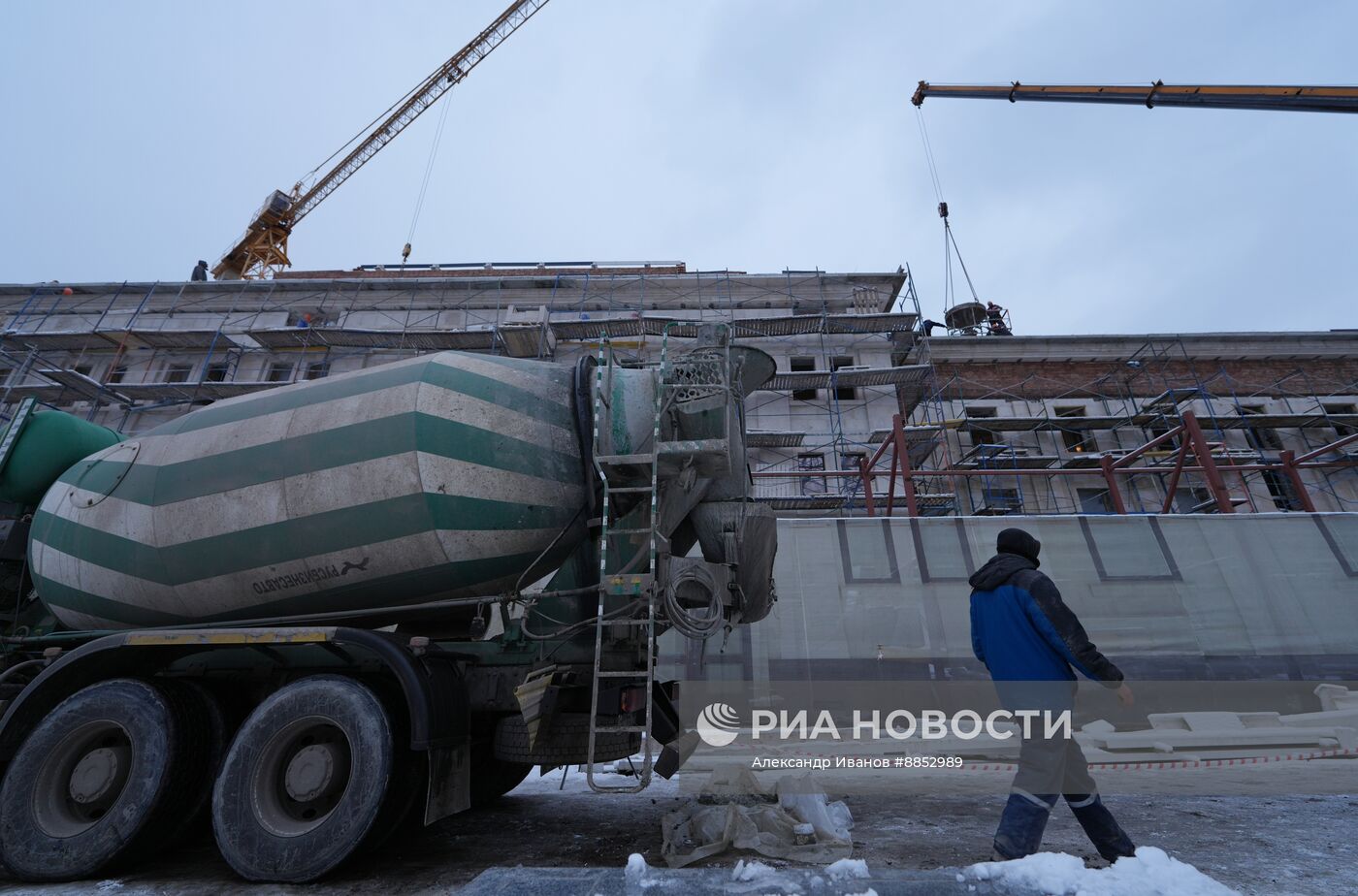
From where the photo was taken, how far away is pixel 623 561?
4711mm

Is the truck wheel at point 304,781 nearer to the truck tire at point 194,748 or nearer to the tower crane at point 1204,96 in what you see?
the truck tire at point 194,748

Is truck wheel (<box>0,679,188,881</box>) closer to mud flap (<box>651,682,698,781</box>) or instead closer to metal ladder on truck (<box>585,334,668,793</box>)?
metal ladder on truck (<box>585,334,668,793</box>)

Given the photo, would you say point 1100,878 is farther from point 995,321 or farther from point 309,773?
point 995,321

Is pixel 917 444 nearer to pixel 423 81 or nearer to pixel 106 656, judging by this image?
pixel 106 656

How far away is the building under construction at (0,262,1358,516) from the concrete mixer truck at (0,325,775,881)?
14.6m

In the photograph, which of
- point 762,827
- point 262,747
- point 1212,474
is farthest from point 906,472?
point 262,747

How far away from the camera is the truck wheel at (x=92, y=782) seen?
3.89 m

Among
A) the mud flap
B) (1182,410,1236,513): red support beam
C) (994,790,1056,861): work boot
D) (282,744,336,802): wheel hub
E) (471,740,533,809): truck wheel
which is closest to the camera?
(994,790,1056,861): work boot

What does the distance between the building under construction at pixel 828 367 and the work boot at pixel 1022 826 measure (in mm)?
15608

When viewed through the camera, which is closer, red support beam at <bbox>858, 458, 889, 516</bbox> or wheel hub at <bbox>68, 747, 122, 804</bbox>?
wheel hub at <bbox>68, 747, 122, 804</bbox>

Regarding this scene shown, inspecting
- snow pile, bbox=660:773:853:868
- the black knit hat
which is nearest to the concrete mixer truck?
snow pile, bbox=660:773:853:868

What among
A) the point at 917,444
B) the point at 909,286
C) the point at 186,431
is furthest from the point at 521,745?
the point at 909,286

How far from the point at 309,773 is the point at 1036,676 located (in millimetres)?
4413

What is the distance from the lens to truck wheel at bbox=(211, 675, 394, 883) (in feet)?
11.9
